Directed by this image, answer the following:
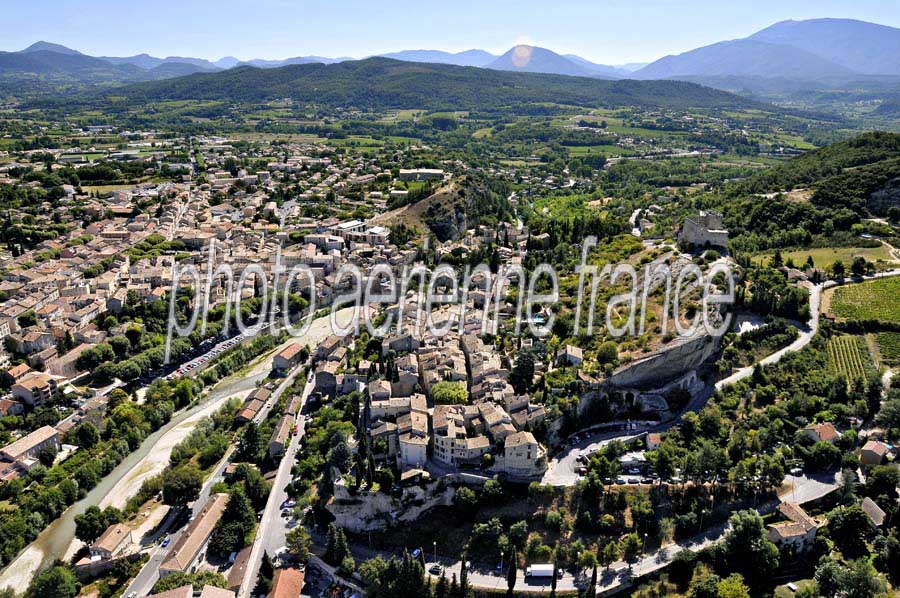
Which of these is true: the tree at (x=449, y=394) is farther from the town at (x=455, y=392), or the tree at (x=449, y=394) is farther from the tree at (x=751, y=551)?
the tree at (x=751, y=551)

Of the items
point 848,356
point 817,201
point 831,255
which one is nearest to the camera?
point 848,356

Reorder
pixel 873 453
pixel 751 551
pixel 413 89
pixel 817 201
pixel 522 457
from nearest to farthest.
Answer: pixel 751 551 → pixel 522 457 → pixel 873 453 → pixel 817 201 → pixel 413 89

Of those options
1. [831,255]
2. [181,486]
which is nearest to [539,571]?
[181,486]

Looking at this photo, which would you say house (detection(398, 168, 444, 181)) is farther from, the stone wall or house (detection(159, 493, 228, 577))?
the stone wall

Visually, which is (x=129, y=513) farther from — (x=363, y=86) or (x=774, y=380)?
(x=363, y=86)

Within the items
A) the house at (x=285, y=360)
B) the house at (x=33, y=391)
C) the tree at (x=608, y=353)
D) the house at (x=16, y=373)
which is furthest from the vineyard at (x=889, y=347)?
the house at (x=16, y=373)

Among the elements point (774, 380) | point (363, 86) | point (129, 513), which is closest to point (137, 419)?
point (129, 513)

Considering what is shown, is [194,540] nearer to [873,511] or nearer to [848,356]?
[873,511]
